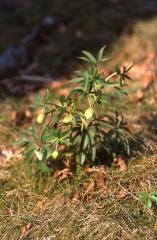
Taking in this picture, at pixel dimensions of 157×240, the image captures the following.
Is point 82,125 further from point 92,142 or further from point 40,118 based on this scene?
point 40,118

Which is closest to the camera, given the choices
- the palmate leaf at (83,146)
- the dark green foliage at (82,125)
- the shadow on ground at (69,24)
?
the dark green foliage at (82,125)

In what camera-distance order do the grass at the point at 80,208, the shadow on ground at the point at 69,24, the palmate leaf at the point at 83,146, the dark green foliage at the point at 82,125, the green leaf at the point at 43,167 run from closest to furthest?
the grass at the point at 80,208, the dark green foliage at the point at 82,125, the palmate leaf at the point at 83,146, the green leaf at the point at 43,167, the shadow on ground at the point at 69,24

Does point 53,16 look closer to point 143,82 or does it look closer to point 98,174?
point 143,82

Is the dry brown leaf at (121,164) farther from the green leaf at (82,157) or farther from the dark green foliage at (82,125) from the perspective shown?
the green leaf at (82,157)

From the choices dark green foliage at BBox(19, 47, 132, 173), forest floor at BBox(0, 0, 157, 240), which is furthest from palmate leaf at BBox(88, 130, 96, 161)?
forest floor at BBox(0, 0, 157, 240)

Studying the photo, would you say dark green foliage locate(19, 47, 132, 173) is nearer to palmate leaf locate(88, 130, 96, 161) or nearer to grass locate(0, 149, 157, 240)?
palmate leaf locate(88, 130, 96, 161)

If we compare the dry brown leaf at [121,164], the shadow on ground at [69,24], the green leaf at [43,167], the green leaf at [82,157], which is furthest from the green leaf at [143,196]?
the shadow on ground at [69,24]
